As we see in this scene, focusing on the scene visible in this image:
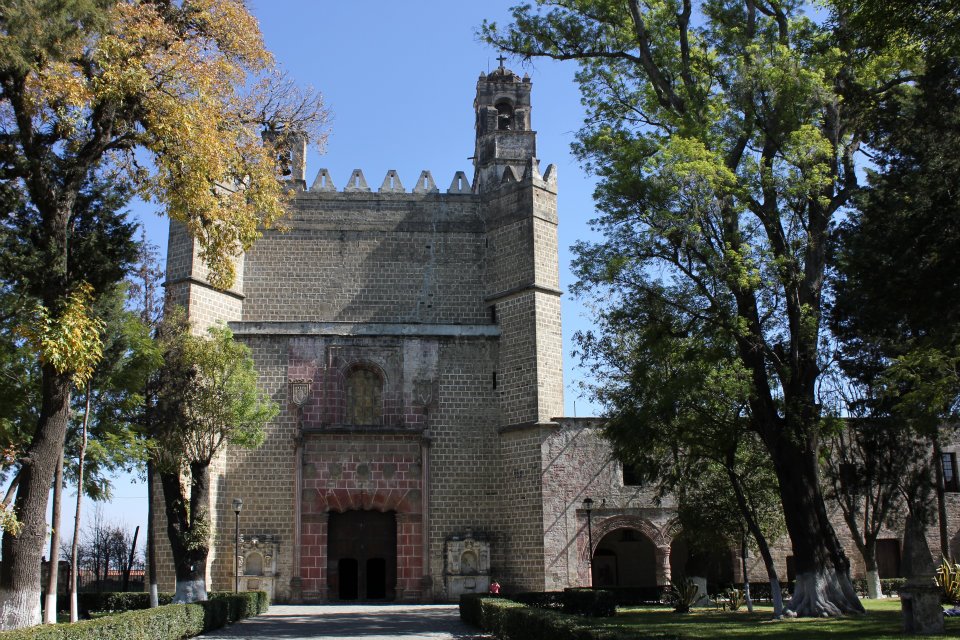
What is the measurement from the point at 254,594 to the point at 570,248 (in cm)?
1142

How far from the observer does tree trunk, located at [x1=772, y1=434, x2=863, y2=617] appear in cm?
1741

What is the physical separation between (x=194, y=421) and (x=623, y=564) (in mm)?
17793

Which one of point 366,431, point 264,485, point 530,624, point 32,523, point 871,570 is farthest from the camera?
point 366,431

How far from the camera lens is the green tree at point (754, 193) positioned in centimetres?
1739

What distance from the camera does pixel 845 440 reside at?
95.8ft

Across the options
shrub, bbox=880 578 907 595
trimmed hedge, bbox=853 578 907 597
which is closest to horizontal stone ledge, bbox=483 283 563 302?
trimmed hedge, bbox=853 578 907 597

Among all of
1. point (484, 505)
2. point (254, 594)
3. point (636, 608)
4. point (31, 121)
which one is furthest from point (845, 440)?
point (31, 121)

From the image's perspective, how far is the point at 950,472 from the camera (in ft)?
103

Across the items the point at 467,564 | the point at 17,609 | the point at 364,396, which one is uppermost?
the point at 364,396

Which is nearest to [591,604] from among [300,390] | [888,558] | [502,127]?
[300,390]

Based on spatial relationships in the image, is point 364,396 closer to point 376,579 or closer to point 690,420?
point 376,579

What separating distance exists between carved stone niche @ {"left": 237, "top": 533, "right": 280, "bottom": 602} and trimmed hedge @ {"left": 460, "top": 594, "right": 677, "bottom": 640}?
9117mm

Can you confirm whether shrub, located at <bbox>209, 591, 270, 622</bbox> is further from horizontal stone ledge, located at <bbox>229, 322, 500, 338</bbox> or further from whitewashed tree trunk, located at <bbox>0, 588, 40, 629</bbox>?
horizontal stone ledge, located at <bbox>229, 322, 500, 338</bbox>

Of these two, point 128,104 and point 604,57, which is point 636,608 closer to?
point 604,57
